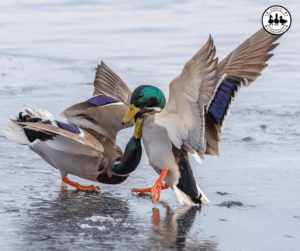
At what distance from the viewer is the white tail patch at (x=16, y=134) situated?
13.4 ft

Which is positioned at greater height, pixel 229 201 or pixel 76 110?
pixel 76 110

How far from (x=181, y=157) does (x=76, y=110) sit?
979 mm

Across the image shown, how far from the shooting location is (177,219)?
331cm

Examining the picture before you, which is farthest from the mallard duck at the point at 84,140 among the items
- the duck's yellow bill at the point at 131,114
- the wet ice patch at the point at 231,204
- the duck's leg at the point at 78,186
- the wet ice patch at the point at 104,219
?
the wet ice patch at the point at 231,204

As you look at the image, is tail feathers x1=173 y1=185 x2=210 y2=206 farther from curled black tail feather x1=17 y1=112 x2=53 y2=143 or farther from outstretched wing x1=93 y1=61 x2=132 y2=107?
outstretched wing x1=93 y1=61 x2=132 y2=107

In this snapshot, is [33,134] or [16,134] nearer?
[33,134]

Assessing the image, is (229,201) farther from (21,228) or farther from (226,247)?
(21,228)

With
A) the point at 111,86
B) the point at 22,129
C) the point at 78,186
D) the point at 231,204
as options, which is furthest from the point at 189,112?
the point at 111,86

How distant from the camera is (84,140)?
3.58m

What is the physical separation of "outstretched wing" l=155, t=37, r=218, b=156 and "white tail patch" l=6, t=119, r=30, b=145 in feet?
3.79

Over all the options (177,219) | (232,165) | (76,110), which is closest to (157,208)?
(177,219)

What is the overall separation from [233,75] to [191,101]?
0.79 m

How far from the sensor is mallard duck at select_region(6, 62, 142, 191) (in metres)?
3.65

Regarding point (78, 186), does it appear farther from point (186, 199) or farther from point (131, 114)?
point (186, 199)
